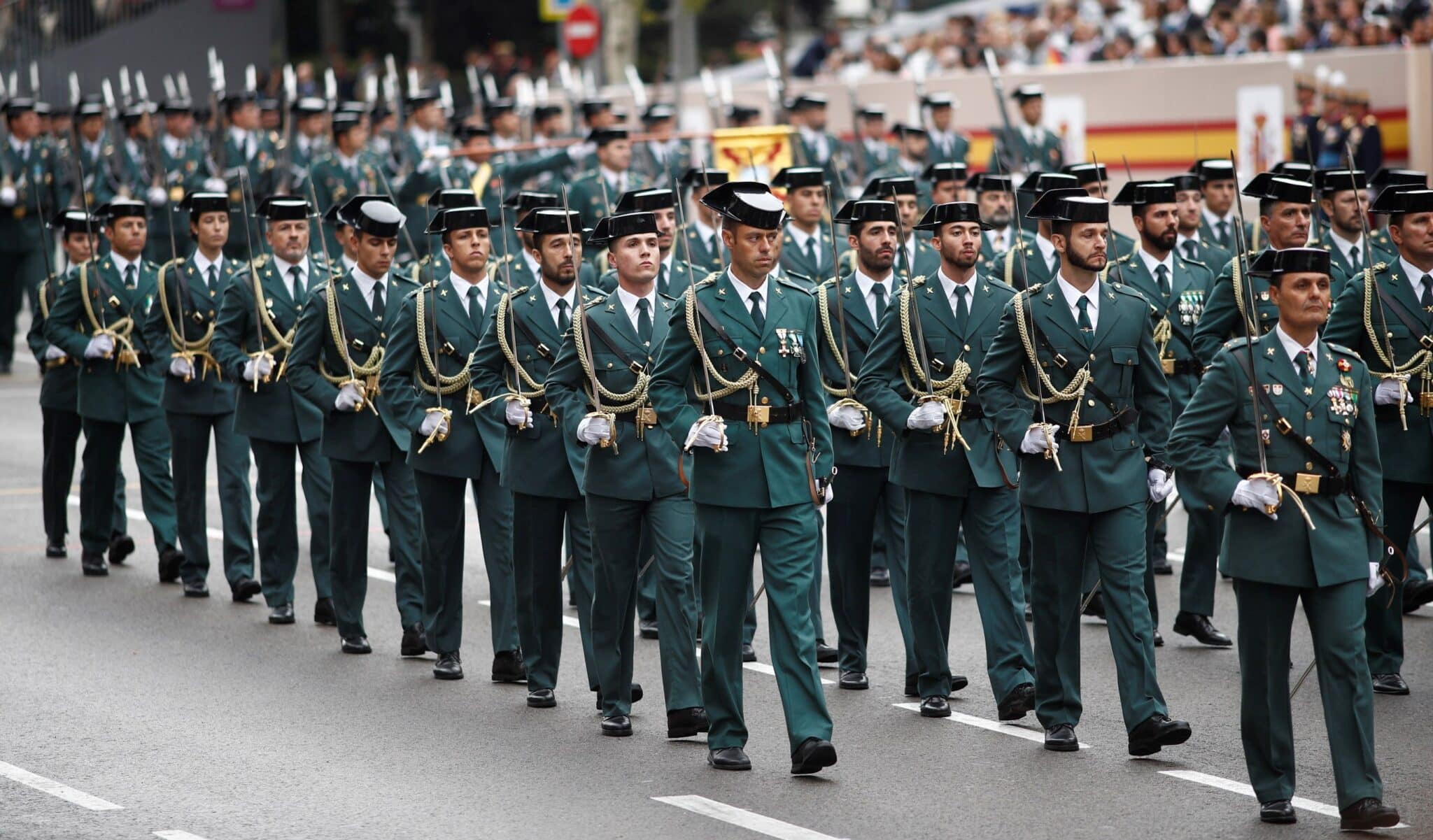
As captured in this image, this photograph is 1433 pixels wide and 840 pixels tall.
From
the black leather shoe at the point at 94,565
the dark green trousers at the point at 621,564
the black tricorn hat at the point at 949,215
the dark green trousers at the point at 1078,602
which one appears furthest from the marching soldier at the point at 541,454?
the black leather shoe at the point at 94,565

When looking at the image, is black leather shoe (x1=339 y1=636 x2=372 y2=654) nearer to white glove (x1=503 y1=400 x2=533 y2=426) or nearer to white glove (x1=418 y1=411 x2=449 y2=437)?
white glove (x1=418 y1=411 x2=449 y2=437)

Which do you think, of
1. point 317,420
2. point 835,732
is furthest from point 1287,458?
point 317,420

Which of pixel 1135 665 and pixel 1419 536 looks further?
pixel 1419 536

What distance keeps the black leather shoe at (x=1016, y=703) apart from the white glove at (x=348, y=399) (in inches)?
138

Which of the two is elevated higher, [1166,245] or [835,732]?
[1166,245]

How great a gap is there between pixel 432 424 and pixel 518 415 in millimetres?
631

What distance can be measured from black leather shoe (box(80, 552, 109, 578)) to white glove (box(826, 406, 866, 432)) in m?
5.04

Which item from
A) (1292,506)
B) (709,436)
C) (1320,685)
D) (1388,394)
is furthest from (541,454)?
(1388,394)

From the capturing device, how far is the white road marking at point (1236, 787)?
7.71 meters

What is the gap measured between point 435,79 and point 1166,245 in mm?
23462

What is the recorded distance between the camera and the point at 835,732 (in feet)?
29.5

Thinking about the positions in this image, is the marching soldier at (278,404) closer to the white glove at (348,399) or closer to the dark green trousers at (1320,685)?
the white glove at (348,399)

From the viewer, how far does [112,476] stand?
12984 millimetres

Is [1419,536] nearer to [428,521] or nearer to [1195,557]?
[1195,557]
